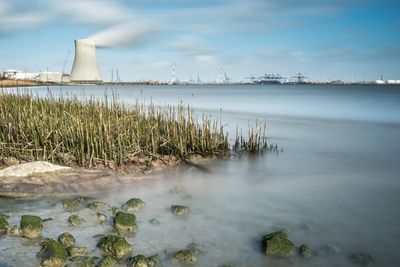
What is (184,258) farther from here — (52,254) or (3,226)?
(3,226)

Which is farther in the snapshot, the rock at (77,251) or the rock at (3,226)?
the rock at (3,226)

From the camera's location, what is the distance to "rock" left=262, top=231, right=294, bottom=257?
169 inches

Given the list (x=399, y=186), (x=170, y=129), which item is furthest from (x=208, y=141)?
(x=399, y=186)

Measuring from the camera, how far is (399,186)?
7633mm

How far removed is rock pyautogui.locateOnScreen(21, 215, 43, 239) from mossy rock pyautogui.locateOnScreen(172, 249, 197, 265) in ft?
5.89

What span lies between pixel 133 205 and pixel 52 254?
1.90 metres

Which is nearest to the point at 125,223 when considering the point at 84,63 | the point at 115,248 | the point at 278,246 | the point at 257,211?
the point at 115,248

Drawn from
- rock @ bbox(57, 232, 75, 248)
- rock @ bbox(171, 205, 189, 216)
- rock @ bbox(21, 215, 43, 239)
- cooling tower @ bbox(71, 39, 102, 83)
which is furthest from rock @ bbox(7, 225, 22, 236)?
cooling tower @ bbox(71, 39, 102, 83)

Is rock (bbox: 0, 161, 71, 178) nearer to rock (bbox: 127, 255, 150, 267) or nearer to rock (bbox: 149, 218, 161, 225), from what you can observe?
rock (bbox: 149, 218, 161, 225)

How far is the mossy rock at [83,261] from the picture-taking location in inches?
149

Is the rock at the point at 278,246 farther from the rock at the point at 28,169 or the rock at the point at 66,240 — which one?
the rock at the point at 28,169

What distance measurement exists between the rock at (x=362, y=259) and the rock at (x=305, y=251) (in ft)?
1.70

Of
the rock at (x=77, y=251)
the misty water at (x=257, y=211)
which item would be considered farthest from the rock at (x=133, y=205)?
the rock at (x=77, y=251)

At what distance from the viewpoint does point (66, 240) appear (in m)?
4.28
